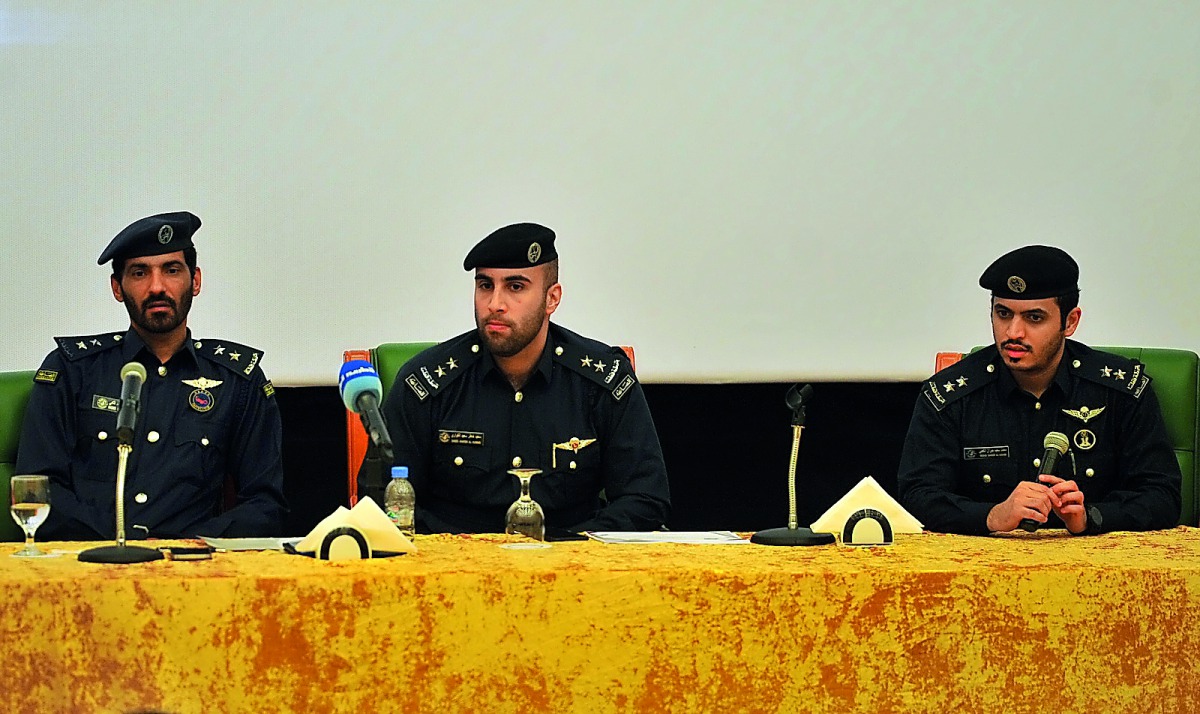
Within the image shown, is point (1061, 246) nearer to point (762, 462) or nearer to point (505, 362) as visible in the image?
point (762, 462)

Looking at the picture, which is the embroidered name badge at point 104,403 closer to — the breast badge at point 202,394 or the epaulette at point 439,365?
the breast badge at point 202,394

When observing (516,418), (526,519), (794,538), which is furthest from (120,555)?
(516,418)

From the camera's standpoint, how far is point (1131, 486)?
2994mm

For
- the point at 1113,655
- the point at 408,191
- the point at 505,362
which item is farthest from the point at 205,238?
the point at 1113,655

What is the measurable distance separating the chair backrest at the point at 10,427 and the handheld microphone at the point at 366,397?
122 centimetres

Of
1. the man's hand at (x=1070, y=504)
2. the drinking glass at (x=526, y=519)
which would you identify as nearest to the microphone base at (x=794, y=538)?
the drinking glass at (x=526, y=519)

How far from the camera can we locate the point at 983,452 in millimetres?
3062

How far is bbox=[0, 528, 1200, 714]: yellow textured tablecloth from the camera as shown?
1.78 m

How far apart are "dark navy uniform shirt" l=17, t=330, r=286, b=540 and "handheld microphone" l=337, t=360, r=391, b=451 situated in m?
0.89

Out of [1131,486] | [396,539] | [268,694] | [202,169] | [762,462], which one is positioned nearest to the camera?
[268,694]

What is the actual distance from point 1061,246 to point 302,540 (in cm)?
247

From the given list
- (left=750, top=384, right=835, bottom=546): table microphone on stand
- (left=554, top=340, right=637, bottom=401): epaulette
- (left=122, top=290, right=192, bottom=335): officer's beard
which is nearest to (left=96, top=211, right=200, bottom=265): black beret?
(left=122, top=290, right=192, bottom=335): officer's beard

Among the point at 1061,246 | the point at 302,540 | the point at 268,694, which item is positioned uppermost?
the point at 1061,246

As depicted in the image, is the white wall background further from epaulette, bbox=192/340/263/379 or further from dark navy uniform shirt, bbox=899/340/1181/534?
dark navy uniform shirt, bbox=899/340/1181/534
